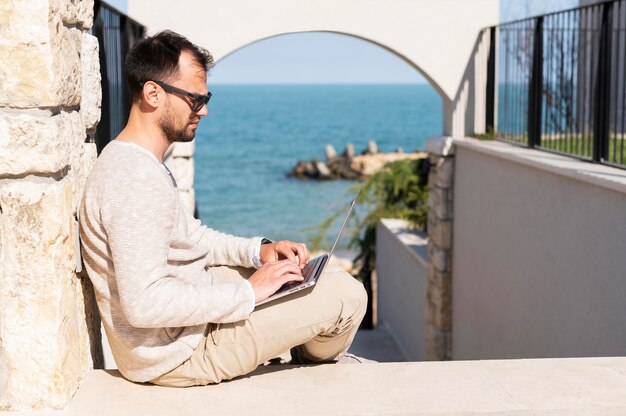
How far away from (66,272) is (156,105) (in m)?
0.56

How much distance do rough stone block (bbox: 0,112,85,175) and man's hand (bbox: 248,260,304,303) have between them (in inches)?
26.9

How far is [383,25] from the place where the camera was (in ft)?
22.9

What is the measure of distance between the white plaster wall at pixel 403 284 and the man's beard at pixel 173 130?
6.03 metres

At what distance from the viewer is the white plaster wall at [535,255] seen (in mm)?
4238

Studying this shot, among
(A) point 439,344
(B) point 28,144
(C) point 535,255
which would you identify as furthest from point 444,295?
(B) point 28,144

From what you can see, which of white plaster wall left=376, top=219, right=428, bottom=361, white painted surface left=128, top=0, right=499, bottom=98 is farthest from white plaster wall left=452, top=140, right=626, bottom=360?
white plaster wall left=376, top=219, right=428, bottom=361

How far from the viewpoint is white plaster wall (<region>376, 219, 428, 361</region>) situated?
344 inches

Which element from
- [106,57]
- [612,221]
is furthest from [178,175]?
[612,221]

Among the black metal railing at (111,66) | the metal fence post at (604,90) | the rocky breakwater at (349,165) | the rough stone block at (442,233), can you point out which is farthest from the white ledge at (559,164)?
the rocky breakwater at (349,165)

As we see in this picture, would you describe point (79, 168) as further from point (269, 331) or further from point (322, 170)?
point (322, 170)

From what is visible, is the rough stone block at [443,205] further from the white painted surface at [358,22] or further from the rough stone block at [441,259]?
the white painted surface at [358,22]

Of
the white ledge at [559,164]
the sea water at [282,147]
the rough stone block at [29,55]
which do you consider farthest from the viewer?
the sea water at [282,147]

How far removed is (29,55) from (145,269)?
26.5 inches

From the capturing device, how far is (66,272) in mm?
2479
